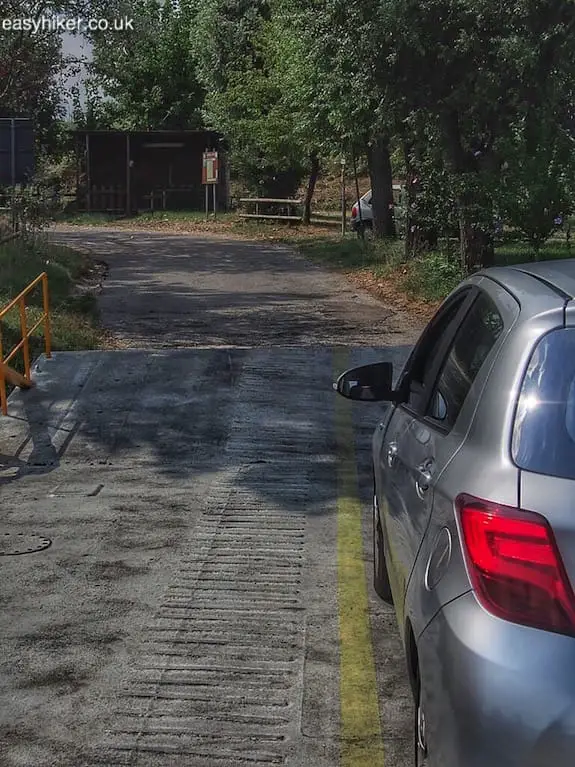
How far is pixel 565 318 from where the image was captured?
321cm

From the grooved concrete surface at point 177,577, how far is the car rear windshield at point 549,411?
1.73 meters

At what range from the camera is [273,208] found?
132 feet

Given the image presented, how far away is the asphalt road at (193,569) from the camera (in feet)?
14.6

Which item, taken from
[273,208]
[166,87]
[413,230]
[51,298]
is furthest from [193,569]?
[166,87]

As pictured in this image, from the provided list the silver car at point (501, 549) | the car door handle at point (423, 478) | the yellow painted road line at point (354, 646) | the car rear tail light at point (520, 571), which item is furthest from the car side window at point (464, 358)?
the yellow painted road line at point (354, 646)

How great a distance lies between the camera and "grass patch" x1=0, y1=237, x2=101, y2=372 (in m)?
14.3

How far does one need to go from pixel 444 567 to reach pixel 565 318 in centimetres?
78

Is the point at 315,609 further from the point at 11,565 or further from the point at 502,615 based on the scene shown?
the point at 502,615

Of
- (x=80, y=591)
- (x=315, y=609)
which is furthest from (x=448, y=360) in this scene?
(x=80, y=591)

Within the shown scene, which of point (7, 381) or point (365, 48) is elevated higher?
point (365, 48)

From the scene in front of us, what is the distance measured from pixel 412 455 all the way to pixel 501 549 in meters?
1.31

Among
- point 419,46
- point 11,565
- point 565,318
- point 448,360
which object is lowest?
point 11,565

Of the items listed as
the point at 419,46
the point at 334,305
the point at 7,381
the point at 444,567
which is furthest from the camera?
the point at 334,305

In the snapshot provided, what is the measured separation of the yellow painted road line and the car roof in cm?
181
